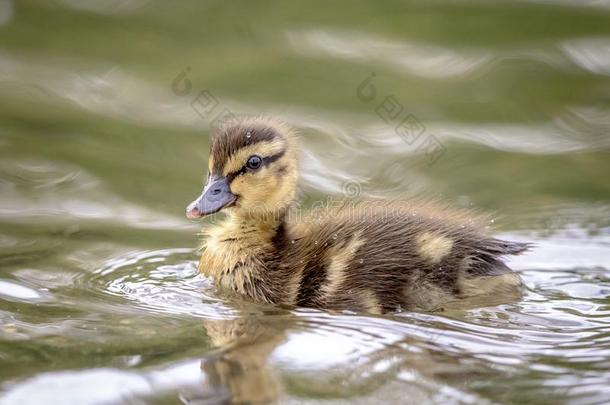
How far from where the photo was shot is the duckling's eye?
3922 millimetres

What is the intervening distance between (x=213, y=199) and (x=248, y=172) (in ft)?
0.51

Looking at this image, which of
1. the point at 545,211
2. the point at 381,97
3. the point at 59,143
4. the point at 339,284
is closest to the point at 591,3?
the point at 381,97

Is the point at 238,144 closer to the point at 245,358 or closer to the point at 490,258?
the point at 490,258

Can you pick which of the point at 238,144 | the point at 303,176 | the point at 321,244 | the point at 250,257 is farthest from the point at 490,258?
the point at 303,176

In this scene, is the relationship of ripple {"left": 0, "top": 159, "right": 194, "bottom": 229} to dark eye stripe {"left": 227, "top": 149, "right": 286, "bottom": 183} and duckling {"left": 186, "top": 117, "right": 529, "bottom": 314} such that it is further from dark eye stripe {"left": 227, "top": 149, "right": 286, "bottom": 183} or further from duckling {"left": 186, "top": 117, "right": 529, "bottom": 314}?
dark eye stripe {"left": 227, "top": 149, "right": 286, "bottom": 183}

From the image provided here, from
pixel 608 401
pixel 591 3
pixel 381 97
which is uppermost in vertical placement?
pixel 591 3

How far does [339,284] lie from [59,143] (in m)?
2.23

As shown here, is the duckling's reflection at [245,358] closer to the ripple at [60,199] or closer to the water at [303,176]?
the water at [303,176]

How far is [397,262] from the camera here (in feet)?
12.0

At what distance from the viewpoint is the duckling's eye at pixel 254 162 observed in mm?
3922

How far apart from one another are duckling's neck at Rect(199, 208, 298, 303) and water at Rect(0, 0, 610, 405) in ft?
0.36

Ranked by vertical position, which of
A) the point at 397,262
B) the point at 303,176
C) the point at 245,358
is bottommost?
the point at 245,358

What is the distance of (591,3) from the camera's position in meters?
6.42

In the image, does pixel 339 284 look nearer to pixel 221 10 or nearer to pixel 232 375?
pixel 232 375
